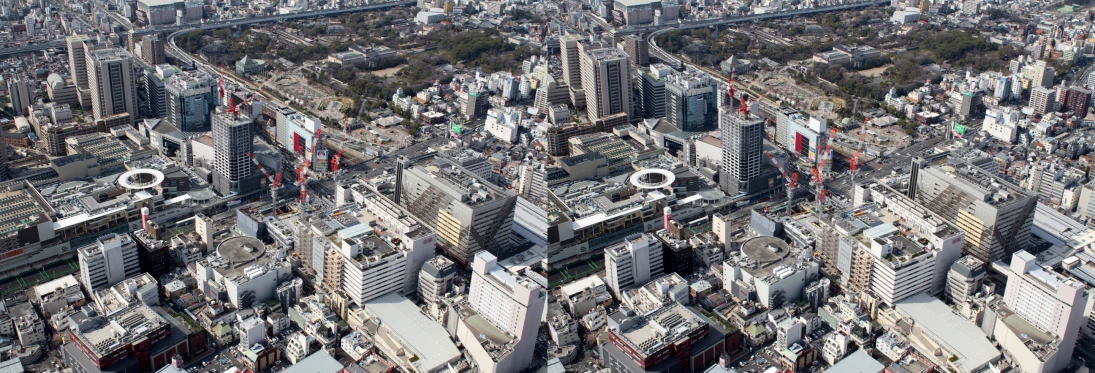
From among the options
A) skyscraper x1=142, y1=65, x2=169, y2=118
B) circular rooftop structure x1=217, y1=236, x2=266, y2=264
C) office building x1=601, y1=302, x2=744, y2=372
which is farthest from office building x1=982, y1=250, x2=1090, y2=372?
skyscraper x1=142, y1=65, x2=169, y2=118

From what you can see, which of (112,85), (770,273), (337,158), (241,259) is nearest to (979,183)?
(770,273)

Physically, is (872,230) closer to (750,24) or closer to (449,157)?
(449,157)

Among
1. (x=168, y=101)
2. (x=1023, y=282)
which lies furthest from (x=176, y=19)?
(x=1023, y=282)

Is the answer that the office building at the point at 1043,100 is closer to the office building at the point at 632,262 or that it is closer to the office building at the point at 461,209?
the office building at the point at 632,262

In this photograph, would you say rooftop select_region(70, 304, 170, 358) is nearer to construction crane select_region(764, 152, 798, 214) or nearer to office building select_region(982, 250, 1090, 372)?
construction crane select_region(764, 152, 798, 214)

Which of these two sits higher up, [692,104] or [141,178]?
[692,104]

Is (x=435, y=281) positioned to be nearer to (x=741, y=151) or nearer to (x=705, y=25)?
(x=741, y=151)

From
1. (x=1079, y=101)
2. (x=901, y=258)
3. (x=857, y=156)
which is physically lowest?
(x=857, y=156)
